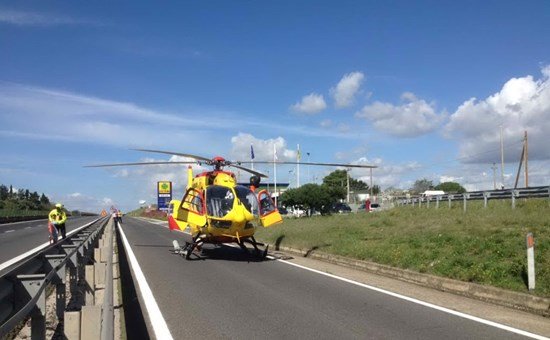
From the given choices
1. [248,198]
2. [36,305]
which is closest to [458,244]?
[248,198]

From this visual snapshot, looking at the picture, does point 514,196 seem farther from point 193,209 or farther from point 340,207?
point 340,207

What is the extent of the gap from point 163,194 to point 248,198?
69224 mm

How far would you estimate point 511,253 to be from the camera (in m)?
13.1

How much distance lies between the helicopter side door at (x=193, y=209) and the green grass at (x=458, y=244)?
4512mm

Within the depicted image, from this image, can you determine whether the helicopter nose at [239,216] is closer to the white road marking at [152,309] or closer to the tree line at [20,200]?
the white road marking at [152,309]

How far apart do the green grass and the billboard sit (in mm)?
61816

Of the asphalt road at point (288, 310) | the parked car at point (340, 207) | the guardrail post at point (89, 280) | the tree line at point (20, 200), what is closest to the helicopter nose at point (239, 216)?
the asphalt road at point (288, 310)

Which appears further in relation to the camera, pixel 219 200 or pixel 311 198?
pixel 311 198

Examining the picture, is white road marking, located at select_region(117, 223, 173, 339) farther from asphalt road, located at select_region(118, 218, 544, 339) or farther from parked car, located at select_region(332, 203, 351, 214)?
parked car, located at select_region(332, 203, 351, 214)

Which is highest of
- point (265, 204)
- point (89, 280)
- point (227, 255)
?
point (265, 204)

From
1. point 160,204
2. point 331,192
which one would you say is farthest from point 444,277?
point 160,204

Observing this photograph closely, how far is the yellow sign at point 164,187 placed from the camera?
85.4m

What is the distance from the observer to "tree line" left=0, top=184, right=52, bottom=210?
11708 centimetres

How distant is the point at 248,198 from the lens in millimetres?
18172
